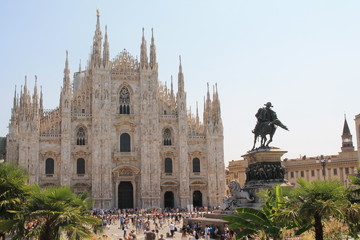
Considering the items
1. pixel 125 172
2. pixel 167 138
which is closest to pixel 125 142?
pixel 125 172

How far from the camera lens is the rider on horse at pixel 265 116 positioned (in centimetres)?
2312

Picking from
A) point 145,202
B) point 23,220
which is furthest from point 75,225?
point 145,202

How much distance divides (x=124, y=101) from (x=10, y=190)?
128ft

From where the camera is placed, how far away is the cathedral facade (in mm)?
50438

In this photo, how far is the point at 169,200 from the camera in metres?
53.7

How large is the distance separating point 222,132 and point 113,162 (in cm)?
1283

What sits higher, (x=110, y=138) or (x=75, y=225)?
(x=110, y=138)

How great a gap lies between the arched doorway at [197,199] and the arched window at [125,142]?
9.19m

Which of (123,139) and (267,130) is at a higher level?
(123,139)

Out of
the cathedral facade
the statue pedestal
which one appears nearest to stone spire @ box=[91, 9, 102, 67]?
the cathedral facade

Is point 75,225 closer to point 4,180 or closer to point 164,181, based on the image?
point 4,180

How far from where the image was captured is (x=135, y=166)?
172 ft

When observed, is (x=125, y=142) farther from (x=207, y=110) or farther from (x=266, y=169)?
(x=266, y=169)

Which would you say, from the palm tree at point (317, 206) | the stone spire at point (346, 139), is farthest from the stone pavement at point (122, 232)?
the stone spire at point (346, 139)
